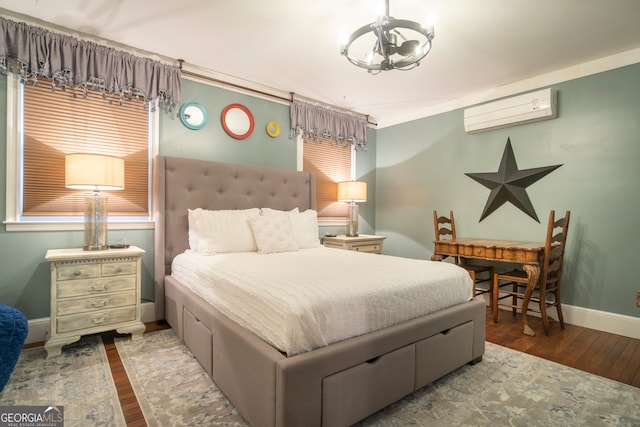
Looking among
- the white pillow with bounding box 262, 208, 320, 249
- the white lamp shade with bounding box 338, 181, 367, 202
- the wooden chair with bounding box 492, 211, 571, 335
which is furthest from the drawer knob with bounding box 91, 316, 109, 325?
the wooden chair with bounding box 492, 211, 571, 335

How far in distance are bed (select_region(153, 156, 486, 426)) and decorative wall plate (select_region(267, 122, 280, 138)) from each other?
125 cm

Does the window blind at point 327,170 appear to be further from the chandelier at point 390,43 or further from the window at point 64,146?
the chandelier at point 390,43

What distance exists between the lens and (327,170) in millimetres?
4367

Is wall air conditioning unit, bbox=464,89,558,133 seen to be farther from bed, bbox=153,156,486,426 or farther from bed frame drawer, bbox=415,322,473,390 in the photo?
bed frame drawer, bbox=415,322,473,390

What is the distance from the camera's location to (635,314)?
2738 millimetres

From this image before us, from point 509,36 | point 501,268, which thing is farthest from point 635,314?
point 509,36

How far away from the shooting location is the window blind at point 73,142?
8.11ft

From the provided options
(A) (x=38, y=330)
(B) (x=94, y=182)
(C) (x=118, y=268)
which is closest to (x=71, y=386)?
(C) (x=118, y=268)

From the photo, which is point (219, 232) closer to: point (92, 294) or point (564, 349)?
point (92, 294)

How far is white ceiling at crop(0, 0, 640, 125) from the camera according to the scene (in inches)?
87.1

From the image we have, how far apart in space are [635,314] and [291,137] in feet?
12.3

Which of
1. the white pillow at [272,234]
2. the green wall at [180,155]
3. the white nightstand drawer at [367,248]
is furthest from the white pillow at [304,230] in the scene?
the green wall at [180,155]

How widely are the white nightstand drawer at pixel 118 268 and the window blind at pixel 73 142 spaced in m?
0.60

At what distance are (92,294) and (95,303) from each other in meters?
0.07
